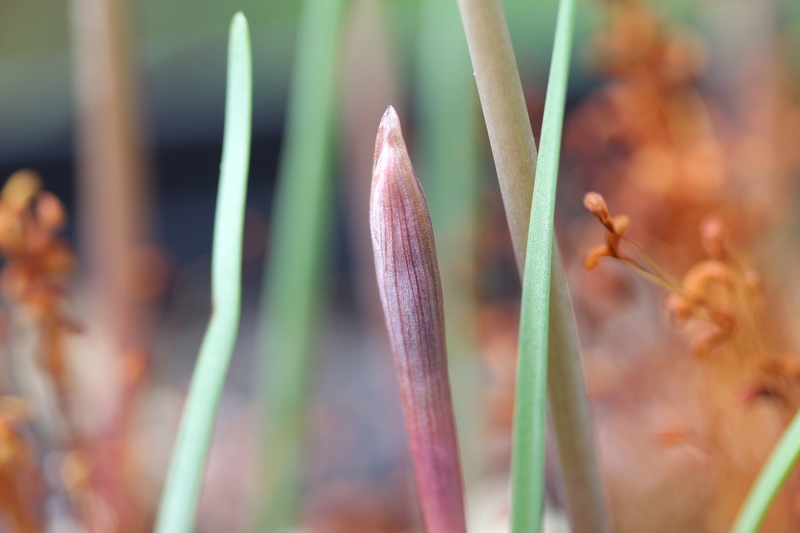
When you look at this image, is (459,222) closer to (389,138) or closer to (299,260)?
(299,260)

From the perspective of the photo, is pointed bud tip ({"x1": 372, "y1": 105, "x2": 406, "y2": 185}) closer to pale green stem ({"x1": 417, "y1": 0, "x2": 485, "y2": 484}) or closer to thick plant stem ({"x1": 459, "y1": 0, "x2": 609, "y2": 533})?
thick plant stem ({"x1": 459, "y1": 0, "x2": 609, "y2": 533})

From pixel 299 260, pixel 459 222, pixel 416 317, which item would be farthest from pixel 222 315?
pixel 459 222

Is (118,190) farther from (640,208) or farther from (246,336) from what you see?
(246,336)

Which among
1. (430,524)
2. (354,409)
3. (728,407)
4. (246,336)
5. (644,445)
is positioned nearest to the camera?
(430,524)

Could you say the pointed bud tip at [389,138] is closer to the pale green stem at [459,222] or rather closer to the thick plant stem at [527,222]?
the thick plant stem at [527,222]

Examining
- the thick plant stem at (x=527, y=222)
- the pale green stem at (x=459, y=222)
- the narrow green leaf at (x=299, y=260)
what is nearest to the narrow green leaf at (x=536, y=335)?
the thick plant stem at (x=527, y=222)

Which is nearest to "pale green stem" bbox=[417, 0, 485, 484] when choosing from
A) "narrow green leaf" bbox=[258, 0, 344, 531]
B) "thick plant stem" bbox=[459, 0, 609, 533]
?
"narrow green leaf" bbox=[258, 0, 344, 531]

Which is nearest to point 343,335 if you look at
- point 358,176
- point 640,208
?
point 358,176
